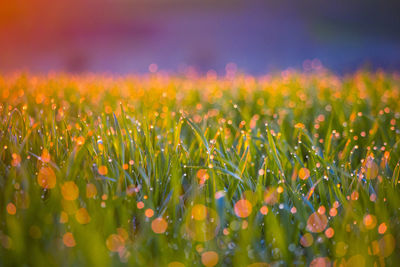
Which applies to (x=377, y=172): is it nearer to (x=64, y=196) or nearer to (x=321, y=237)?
(x=321, y=237)

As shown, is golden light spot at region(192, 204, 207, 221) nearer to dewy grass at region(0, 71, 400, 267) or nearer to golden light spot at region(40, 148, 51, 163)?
dewy grass at region(0, 71, 400, 267)

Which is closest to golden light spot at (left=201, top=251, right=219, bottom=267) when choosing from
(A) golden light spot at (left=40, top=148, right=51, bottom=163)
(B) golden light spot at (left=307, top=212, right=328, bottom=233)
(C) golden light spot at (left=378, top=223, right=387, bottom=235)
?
(B) golden light spot at (left=307, top=212, right=328, bottom=233)

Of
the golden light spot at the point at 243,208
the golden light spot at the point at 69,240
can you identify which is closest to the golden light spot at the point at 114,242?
the golden light spot at the point at 69,240

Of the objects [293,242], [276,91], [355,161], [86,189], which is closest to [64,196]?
[86,189]

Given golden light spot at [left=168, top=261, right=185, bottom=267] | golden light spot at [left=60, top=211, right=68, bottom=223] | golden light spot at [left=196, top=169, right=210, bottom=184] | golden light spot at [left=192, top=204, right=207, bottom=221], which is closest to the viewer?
golden light spot at [left=168, top=261, right=185, bottom=267]

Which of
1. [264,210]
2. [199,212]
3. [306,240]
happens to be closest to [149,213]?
[199,212]

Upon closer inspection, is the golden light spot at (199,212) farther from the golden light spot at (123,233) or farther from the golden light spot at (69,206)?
the golden light spot at (69,206)
